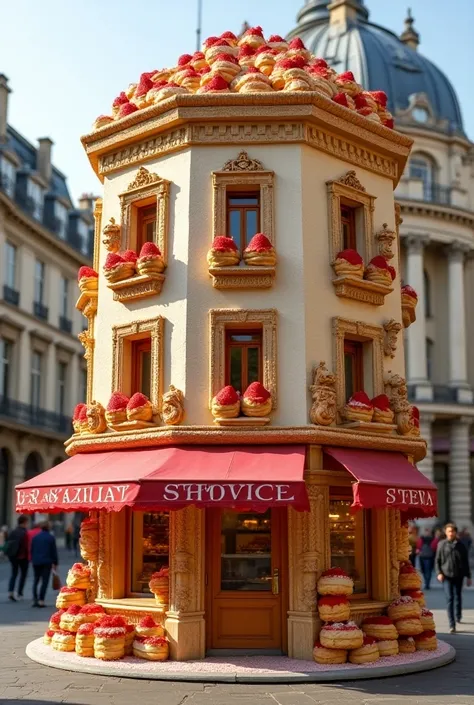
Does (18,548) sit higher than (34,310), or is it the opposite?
(34,310)

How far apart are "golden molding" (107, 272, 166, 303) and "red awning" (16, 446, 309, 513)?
2.93 meters

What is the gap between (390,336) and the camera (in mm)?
17500

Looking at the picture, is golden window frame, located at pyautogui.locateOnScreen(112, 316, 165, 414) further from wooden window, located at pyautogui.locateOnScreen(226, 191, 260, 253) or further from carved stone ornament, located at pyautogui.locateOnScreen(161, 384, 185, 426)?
wooden window, located at pyautogui.locateOnScreen(226, 191, 260, 253)

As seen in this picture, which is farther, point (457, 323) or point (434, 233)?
point (457, 323)

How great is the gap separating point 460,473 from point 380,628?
36.9 meters

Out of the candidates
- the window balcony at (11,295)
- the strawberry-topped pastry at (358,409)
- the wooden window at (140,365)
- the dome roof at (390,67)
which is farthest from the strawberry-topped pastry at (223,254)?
the dome roof at (390,67)

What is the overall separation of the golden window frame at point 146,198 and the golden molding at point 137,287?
400 mm

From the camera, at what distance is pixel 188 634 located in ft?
47.9

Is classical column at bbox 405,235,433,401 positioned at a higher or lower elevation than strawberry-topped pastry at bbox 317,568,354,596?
higher

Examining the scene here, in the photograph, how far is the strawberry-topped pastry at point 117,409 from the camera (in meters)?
16.2

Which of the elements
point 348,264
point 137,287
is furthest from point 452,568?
point 137,287

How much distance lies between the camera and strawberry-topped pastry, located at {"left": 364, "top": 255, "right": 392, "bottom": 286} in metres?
17.0

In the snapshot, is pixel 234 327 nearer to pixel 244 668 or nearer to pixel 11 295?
pixel 244 668

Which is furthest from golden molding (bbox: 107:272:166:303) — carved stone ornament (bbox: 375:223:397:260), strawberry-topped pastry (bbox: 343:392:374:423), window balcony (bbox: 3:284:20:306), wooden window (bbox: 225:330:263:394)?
window balcony (bbox: 3:284:20:306)
